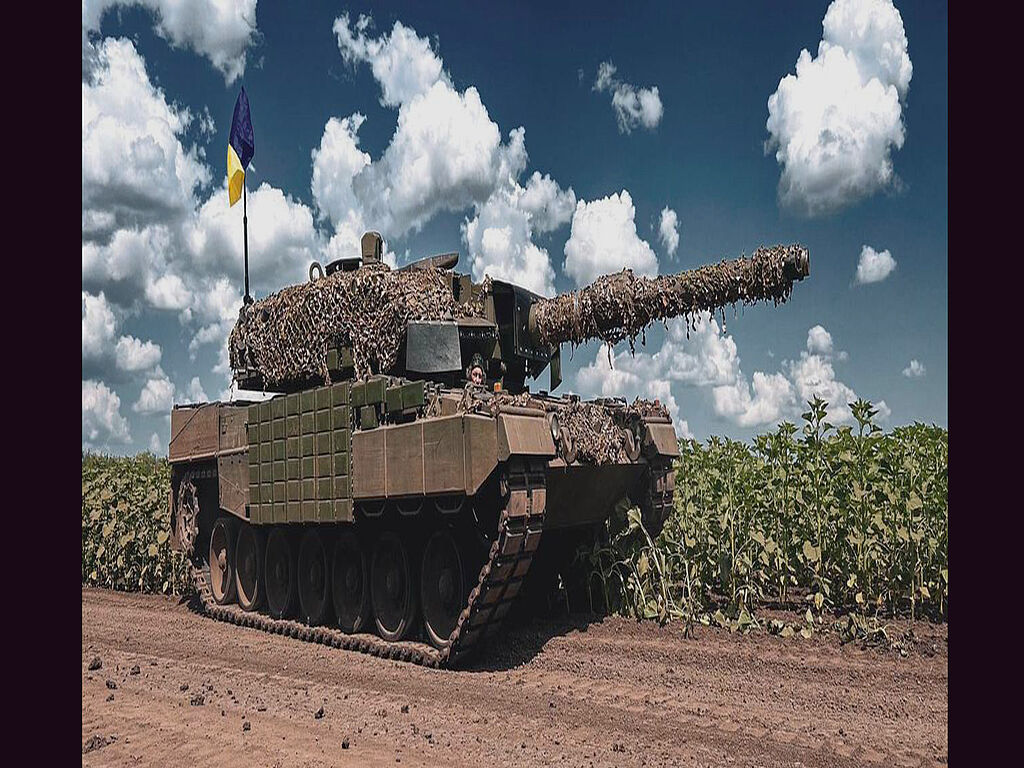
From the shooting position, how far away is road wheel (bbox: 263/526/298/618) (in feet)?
38.7

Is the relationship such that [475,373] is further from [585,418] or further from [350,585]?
[350,585]

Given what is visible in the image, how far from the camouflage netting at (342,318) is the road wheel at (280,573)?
2059 millimetres

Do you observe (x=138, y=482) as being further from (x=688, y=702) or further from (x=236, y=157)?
(x=688, y=702)

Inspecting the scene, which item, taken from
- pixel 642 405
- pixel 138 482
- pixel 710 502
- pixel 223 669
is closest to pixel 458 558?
pixel 223 669

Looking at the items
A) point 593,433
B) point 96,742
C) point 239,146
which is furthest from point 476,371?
point 239,146

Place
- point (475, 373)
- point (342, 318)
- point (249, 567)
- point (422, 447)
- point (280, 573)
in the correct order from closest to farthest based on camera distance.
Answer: point (422, 447), point (475, 373), point (342, 318), point (280, 573), point (249, 567)

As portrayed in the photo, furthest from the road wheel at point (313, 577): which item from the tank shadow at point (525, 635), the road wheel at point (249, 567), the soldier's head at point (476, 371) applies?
the soldier's head at point (476, 371)

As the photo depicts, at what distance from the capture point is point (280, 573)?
12.1 metres

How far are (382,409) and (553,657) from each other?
3085mm

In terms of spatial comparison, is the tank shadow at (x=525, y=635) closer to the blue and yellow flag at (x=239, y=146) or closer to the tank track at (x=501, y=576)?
the tank track at (x=501, y=576)

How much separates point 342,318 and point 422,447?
8.61ft

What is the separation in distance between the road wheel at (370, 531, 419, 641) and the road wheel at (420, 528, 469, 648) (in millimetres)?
210

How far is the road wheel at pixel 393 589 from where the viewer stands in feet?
32.2

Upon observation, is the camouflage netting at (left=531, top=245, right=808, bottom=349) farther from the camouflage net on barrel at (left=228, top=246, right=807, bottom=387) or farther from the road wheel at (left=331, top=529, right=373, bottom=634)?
the road wheel at (left=331, top=529, right=373, bottom=634)
